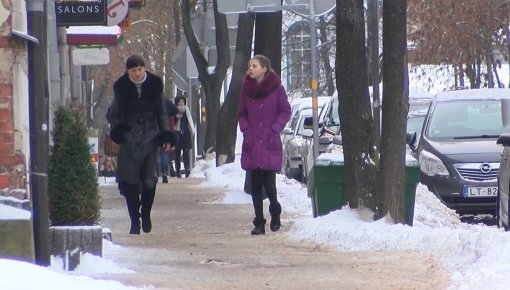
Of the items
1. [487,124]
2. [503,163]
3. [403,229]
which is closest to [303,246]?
[403,229]

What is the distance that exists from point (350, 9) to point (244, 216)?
420cm

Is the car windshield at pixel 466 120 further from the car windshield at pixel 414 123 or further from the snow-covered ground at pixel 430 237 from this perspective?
the car windshield at pixel 414 123

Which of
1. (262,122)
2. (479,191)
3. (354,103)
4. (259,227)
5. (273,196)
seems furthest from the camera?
(479,191)

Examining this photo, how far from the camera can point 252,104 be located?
14188 millimetres

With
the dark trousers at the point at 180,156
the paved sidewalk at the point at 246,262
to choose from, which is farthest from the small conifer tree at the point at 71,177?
the dark trousers at the point at 180,156

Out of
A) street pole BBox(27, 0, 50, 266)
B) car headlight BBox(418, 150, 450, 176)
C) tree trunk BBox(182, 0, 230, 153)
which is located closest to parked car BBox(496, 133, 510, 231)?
car headlight BBox(418, 150, 450, 176)

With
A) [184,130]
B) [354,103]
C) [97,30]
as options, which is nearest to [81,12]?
[97,30]

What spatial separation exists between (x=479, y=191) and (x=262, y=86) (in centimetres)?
478

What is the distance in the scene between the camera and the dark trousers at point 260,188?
14273 mm

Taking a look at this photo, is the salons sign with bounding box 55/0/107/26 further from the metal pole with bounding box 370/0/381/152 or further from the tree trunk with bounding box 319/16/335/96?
the tree trunk with bounding box 319/16/335/96

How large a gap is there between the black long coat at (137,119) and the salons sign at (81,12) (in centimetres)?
331

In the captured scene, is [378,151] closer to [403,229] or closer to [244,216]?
[403,229]

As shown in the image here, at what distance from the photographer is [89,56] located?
72.9 feet

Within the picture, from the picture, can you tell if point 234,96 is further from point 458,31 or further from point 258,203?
point 258,203
